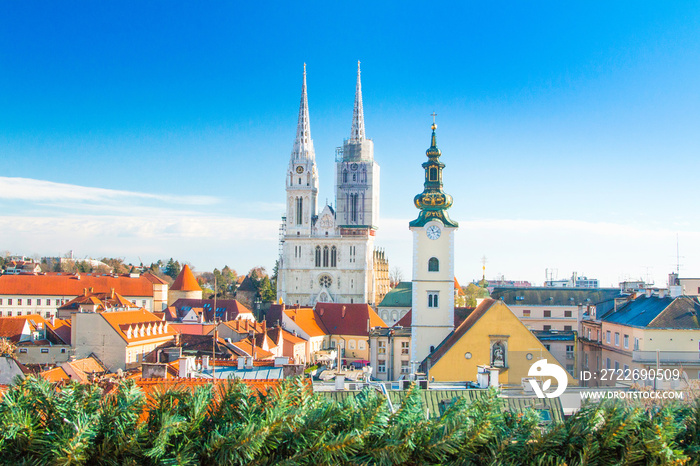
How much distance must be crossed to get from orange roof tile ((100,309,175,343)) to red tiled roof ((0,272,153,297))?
4008 centimetres

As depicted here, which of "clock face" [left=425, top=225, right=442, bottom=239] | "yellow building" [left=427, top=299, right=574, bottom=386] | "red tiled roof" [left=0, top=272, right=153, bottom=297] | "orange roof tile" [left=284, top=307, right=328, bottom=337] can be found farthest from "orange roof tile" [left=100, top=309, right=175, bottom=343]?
"red tiled roof" [left=0, top=272, right=153, bottom=297]

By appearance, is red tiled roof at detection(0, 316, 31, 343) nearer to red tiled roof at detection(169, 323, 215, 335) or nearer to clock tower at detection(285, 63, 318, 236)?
red tiled roof at detection(169, 323, 215, 335)

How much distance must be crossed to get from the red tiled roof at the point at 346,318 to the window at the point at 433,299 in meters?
27.1

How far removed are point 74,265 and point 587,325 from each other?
403ft

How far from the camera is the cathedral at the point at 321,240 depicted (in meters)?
101

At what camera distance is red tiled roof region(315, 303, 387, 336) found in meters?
67.7

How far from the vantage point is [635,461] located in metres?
11.0

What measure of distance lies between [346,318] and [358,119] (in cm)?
5097

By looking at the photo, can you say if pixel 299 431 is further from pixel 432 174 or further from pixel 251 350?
pixel 251 350

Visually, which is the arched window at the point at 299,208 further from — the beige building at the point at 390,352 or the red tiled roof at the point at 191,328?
the beige building at the point at 390,352

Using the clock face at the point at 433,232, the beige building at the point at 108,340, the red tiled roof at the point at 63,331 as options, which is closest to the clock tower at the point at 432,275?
the clock face at the point at 433,232

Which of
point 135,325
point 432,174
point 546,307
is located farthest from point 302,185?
point 432,174

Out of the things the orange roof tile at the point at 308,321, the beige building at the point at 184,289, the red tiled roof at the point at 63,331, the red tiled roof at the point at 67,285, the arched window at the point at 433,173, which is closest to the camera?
the arched window at the point at 433,173

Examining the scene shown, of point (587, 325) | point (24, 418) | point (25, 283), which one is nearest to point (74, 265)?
point (25, 283)
